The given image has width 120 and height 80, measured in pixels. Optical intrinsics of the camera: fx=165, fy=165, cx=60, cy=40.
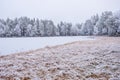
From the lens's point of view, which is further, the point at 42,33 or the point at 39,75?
the point at 42,33

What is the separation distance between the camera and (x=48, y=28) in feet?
281

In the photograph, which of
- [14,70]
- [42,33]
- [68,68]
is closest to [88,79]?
[68,68]

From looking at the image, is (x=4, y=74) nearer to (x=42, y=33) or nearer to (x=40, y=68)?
(x=40, y=68)

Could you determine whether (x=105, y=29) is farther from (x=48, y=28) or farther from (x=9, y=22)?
(x=9, y=22)

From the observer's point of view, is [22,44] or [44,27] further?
[44,27]

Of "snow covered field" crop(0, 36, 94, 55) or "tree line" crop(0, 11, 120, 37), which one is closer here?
"snow covered field" crop(0, 36, 94, 55)

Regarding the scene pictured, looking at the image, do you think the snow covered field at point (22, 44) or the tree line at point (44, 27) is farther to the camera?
the tree line at point (44, 27)

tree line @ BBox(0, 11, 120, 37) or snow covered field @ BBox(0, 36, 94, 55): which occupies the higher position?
tree line @ BBox(0, 11, 120, 37)

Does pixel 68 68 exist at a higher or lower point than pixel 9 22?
lower

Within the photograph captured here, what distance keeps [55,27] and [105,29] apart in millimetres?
30747

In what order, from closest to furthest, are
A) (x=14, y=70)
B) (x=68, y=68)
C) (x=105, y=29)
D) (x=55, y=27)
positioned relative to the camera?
1. (x=14, y=70)
2. (x=68, y=68)
3. (x=105, y=29)
4. (x=55, y=27)

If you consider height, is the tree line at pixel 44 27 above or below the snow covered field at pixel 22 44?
above

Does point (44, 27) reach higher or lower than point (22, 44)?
higher

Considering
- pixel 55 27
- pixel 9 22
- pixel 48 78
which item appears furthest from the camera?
pixel 55 27
